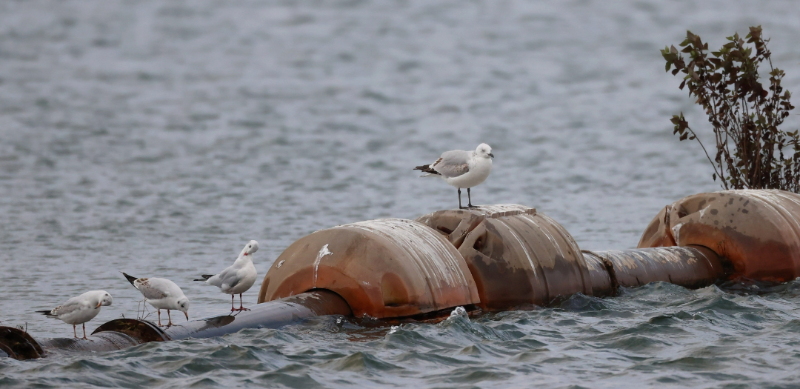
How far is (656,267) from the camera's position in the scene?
11680 mm

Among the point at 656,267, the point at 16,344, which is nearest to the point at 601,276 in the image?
the point at 656,267

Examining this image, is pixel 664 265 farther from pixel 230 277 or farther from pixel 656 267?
pixel 230 277

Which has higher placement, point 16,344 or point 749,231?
point 749,231

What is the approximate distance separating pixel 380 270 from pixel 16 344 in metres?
2.97

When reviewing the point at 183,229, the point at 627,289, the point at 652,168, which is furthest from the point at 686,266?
the point at 652,168

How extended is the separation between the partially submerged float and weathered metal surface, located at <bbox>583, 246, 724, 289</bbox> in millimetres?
13

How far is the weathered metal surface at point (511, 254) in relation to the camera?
1007 centimetres

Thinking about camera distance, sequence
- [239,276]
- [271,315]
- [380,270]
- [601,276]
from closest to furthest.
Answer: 1. [271,315]
2. [380,270]
3. [239,276]
4. [601,276]

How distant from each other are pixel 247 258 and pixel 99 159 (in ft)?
77.7

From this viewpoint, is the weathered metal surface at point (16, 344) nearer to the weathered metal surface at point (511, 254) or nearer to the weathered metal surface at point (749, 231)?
the weathered metal surface at point (511, 254)

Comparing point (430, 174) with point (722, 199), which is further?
point (722, 199)

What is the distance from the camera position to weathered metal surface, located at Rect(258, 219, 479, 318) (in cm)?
920

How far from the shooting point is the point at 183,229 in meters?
20.8

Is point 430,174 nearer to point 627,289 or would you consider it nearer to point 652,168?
point 627,289
